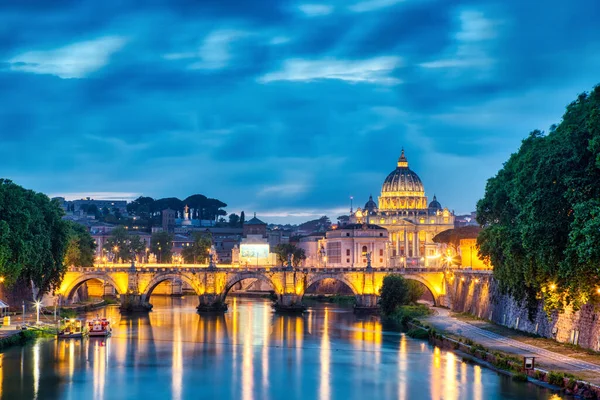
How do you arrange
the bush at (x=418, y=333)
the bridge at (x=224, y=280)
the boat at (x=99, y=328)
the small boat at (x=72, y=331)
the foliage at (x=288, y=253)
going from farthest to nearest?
the foliage at (x=288, y=253) → the bridge at (x=224, y=280) → the boat at (x=99, y=328) → the bush at (x=418, y=333) → the small boat at (x=72, y=331)

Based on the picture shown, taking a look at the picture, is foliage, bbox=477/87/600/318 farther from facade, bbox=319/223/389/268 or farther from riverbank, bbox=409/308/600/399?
facade, bbox=319/223/389/268

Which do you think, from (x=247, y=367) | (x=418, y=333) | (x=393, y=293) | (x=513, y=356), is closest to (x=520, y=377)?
(x=513, y=356)

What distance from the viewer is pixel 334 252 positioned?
17200 centimetres

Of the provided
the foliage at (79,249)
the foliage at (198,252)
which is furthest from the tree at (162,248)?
the foliage at (79,249)

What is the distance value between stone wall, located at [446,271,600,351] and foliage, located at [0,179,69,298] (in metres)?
31.1

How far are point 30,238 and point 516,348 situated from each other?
34308 millimetres

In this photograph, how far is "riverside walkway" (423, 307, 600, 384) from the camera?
4094cm

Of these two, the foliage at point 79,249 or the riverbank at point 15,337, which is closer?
the riverbank at point 15,337

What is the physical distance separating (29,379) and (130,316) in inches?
1606

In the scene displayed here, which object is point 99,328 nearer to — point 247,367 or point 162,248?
point 247,367

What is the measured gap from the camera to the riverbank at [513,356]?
38531mm

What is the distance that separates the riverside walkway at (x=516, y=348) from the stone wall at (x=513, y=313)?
1.67 metres

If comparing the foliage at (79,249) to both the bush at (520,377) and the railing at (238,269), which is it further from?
the bush at (520,377)

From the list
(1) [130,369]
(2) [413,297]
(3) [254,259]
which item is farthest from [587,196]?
(3) [254,259]
